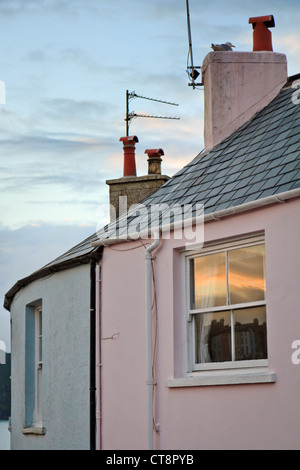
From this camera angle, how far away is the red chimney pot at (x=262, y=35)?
13.7 m

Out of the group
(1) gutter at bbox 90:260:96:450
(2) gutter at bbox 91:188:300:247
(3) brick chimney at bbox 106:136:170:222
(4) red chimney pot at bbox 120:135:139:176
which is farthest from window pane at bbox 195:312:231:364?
(4) red chimney pot at bbox 120:135:139:176

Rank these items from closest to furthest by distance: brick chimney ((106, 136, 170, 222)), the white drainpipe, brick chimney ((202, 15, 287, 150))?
the white drainpipe < brick chimney ((202, 15, 287, 150)) < brick chimney ((106, 136, 170, 222))

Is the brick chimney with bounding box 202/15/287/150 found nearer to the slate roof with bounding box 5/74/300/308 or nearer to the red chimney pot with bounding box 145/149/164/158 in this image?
the slate roof with bounding box 5/74/300/308

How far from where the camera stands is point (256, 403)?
912 cm

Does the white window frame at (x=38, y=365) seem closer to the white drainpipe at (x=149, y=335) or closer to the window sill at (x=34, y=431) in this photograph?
the window sill at (x=34, y=431)

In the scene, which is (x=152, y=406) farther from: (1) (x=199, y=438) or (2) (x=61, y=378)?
(2) (x=61, y=378)

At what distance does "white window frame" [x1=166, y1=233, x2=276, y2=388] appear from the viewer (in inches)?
366

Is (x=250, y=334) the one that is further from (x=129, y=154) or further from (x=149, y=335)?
(x=129, y=154)

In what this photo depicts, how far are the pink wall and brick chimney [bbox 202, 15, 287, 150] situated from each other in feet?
9.50

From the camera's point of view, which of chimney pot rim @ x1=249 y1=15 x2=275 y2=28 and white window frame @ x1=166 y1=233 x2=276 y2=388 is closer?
white window frame @ x1=166 y1=233 x2=276 y2=388

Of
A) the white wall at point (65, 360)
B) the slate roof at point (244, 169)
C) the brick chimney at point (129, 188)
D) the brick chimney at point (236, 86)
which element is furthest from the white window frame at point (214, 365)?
the brick chimney at point (129, 188)

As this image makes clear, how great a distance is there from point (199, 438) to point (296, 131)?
12.9 ft

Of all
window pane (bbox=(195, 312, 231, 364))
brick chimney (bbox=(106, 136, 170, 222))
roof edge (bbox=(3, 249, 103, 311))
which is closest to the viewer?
window pane (bbox=(195, 312, 231, 364))

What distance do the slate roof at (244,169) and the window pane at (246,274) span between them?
59 centimetres
